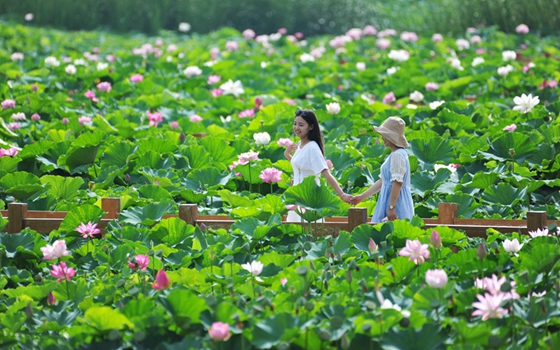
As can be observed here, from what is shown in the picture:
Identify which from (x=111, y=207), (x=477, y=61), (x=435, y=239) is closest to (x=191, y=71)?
(x=477, y=61)

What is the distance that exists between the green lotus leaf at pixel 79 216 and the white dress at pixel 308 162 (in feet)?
2.91

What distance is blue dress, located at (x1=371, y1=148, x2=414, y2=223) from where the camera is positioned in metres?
3.56

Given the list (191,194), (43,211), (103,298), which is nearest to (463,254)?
(103,298)

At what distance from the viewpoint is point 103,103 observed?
6.89m

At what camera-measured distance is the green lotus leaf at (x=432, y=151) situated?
186 inches

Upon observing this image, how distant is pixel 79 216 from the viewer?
3586 millimetres

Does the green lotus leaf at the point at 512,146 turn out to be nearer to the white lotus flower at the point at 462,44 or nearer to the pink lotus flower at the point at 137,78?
the pink lotus flower at the point at 137,78

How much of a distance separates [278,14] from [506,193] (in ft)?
29.5

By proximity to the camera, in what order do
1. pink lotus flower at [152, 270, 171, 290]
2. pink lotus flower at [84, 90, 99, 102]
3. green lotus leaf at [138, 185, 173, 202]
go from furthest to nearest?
pink lotus flower at [84, 90, 99, 102], green lotus leaf at [138, 185, 173, 202], pink lotus flower at [152, 270, 171, 290]

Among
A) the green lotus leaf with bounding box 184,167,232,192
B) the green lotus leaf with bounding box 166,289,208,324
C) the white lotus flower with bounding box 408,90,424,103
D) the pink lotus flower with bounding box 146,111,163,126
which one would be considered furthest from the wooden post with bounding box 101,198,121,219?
the white lotus flower with bounding box 408,90,424,103

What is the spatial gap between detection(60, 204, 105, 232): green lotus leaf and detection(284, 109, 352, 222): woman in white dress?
89cm

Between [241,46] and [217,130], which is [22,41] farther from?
[217,130]

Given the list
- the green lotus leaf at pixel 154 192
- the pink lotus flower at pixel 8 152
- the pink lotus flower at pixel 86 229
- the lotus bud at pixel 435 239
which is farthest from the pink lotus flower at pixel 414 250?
the pink lotus flower at pixel 8 152

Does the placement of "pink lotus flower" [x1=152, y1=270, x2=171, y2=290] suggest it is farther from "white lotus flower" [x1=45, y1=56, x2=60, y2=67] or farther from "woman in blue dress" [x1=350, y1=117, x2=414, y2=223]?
"white lotus flower" [x1=45, y1=56, x2=60, y2=67]
